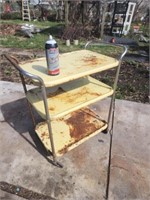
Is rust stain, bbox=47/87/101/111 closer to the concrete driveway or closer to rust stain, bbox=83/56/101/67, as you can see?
rust stain, bbox=83/56/101/67

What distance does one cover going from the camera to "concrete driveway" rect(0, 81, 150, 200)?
1.50 meters

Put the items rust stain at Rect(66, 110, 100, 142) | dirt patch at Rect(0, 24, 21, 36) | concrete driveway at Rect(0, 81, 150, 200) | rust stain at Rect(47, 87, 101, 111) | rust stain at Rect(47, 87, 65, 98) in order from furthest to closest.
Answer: dirt patch at Rect(0, 24, 21, 36) → rust stain at Rect(66, 110, 100, 142) → rust stain at Rect(47, 87, 65, 98) → rust stain at Rect(47, 87, 101, 111) → concrete driveway at Rect(0, 81, 150, 200)

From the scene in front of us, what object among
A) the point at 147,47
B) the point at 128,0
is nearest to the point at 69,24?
the point at 128,0

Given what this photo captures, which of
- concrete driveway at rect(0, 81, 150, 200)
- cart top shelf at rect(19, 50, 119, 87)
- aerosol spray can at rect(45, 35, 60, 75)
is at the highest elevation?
aerosol spray can at rect(45, 35, 60, 75)

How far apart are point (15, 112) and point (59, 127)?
0.66 meters

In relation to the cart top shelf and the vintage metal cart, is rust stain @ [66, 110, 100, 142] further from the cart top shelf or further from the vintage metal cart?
the cart top shelf

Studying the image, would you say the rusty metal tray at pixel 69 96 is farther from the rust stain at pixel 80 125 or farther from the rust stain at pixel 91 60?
the rust stain at pixel 80 125

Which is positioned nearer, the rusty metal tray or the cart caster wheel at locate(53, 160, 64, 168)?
the rusty metal tray

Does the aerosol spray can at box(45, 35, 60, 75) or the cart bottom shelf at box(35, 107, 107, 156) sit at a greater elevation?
the aerosol spray can at box(45, 35, 60, 75)

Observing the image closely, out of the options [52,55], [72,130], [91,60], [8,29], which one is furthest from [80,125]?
[8,29]

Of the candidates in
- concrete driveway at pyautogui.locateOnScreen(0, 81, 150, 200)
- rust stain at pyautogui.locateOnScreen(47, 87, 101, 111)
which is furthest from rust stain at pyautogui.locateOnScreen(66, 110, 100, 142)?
rust stain at pyautogui.locateOnScreen(47, 87, 101, 111)

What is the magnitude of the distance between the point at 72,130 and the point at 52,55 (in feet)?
3.15

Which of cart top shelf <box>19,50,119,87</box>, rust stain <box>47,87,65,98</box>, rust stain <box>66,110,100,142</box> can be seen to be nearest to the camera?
cart top shelf <box>19,50,119,87</box>

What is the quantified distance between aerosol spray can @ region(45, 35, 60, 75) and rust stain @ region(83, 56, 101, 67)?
0.35m
